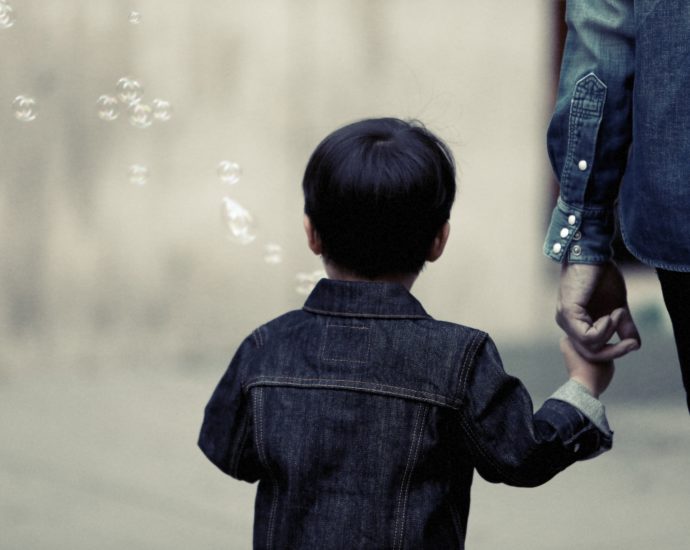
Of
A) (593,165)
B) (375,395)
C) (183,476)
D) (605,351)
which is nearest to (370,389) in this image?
(375,395)

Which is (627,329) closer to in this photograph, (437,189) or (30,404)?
(437,189)

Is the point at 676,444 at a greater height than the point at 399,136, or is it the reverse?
the point at 399,136

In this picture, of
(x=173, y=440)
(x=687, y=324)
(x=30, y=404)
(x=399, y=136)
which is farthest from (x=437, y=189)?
(x=30, y=404)

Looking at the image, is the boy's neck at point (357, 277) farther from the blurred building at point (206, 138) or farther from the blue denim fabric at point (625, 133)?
the blurred building at point (206, 138)

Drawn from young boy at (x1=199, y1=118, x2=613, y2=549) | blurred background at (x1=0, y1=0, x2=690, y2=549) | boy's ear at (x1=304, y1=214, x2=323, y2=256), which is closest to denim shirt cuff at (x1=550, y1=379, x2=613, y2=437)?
young boy at (x1=199, y1=118, x2=613, y2=549)

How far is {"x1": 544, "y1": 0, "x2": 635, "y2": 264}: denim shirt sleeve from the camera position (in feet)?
6.24

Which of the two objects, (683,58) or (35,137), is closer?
(683,58)

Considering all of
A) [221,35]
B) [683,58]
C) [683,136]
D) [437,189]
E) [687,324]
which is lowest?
[687,324]

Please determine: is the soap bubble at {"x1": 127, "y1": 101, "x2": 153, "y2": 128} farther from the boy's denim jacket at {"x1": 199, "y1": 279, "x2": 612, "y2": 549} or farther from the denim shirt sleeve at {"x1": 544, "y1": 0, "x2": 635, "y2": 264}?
the boy's denim jacket at {"x1": 199, "y1": 279, "x2": 612, "y2": 549}

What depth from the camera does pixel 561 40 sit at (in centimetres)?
612

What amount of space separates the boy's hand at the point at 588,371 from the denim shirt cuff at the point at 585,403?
53 millimetres

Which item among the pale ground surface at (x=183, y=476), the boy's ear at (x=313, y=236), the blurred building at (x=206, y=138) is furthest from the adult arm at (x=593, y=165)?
the blurred building at (x=206, y=138)

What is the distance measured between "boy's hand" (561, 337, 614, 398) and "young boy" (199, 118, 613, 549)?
146 mm

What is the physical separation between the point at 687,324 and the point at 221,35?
15.1 ft
